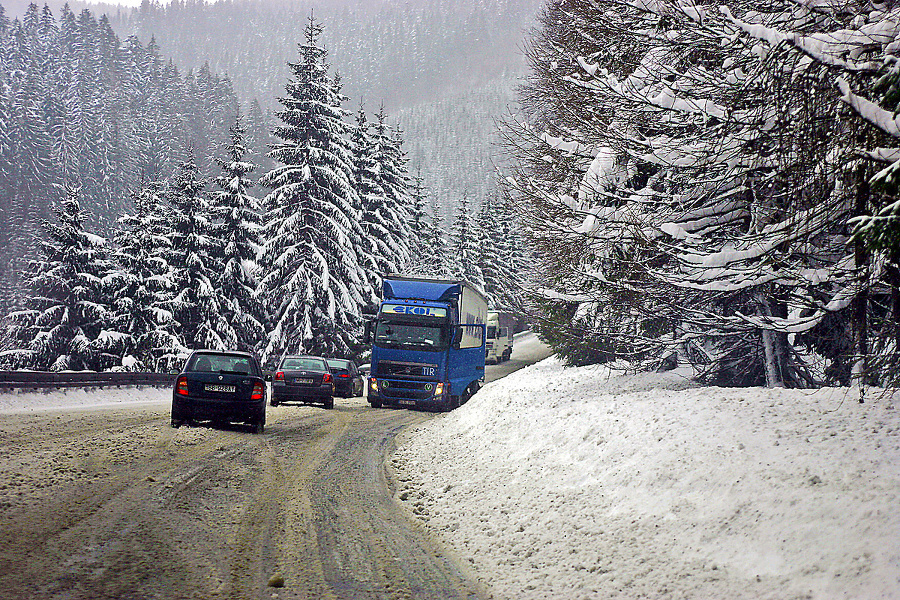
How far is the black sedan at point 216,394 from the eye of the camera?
14078 millimetres

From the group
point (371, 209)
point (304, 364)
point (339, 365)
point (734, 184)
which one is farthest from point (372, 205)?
point (734, 184)

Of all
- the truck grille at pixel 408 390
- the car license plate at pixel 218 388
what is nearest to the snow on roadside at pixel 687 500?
the car license plate at pixel 218 388

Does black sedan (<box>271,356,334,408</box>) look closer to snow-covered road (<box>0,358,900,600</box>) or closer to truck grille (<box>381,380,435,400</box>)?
truck grille (<box>381,380,435,400</box>)

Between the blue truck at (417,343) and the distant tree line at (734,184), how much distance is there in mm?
6972

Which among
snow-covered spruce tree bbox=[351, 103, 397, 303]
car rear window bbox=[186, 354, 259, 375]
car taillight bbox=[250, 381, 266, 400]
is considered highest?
snow-covered spruce tree bbox=[351, 103, 397, 303]

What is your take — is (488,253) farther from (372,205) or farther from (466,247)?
(372,205)

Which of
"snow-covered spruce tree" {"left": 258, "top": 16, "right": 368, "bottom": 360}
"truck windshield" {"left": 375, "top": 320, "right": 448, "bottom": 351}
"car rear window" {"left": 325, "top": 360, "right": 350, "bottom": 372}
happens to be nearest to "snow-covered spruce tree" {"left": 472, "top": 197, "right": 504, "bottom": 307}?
"snow-covered spruce tree" {"left": 258, "top": 16, "right": 368, "bottom": 360}

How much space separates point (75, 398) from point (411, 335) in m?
10.2

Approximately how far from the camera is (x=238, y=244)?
34375 mm

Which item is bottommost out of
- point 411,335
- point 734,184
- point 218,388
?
point 218,388

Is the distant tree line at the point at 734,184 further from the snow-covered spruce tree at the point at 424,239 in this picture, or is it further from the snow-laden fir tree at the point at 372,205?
the snow-covered spruce tree at the point at 424,239

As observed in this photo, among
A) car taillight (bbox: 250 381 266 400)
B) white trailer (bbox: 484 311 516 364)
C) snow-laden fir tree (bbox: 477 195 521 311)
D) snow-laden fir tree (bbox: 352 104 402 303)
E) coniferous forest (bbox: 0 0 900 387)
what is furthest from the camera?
snow-laden fir tree (bbox: 477 195 521 311)

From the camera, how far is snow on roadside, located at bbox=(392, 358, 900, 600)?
505cm

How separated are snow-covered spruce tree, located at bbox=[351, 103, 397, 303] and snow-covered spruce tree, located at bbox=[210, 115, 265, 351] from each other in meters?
5.73
